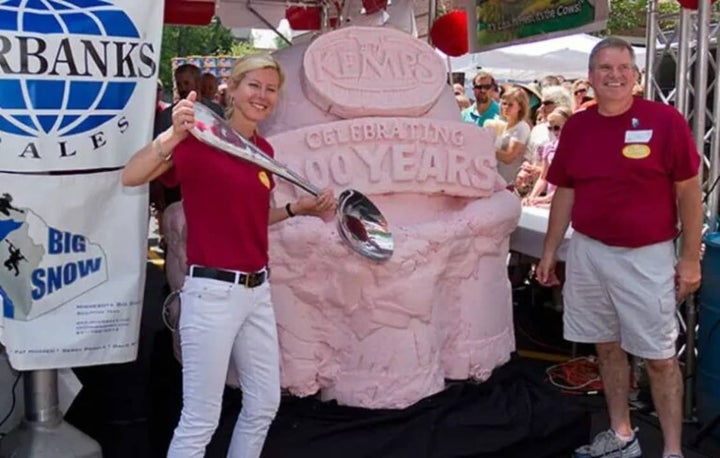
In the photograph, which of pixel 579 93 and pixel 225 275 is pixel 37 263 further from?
pixel 579 93

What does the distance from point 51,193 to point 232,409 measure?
136cm

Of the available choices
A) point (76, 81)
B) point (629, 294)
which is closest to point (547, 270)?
point (629, 294)

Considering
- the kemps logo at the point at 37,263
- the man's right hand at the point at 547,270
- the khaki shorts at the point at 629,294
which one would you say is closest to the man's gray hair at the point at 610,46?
the khaki shorts at the point at 629,294

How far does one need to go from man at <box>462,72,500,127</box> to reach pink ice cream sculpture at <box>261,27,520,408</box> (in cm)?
376

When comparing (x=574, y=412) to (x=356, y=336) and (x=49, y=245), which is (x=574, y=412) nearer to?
(x=356, y=336)

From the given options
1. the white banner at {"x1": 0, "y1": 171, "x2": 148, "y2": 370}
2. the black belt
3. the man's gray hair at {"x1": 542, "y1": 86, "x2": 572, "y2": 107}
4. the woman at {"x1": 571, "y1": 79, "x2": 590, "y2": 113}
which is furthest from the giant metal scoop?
the woman at {"x1": 571, "y1": 79, "x2": 590, "y2": 113}

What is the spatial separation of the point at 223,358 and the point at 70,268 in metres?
0.78

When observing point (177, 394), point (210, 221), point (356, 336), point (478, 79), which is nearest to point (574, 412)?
point (356, 336)

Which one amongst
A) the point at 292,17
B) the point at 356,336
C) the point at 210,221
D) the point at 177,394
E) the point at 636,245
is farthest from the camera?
the point at 292,17

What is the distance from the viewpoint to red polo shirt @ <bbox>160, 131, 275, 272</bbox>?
9.27 feet

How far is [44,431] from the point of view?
3.36 meters

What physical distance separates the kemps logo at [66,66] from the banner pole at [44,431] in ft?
2.95

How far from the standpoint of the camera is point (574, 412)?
4.18 m

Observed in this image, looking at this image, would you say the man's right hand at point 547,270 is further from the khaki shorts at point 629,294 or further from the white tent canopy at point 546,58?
the white tent canopy at point 546,58
